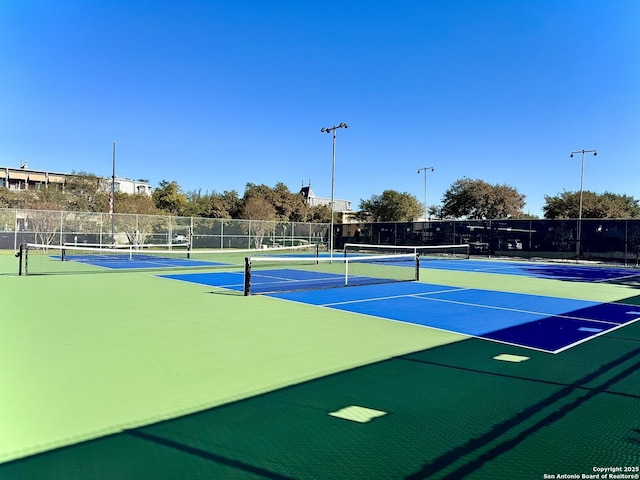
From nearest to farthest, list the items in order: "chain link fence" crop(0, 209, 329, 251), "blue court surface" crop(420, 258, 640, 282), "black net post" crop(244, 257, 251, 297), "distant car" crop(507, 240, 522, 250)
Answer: "black net post" crop(244, 257, 251, 297)
"blue court surface" crop(420, 258, 640, 282)
"chain link fence" crop(0, 209, 329, 251)
"distant car" crop(507, 240, 522, 250)

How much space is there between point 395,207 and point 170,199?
29322mm

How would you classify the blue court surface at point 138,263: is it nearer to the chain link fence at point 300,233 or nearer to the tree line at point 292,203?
the chain link fence at point 300,233

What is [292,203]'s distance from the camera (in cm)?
6200

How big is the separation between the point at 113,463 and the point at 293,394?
1.90m

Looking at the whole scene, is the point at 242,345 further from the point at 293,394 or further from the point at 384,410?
the point at 384,410

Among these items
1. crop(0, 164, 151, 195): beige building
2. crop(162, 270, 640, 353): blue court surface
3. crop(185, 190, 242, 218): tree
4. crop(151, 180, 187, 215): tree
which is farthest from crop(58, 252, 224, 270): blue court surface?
crop(0, 164, 151, 195): beige building

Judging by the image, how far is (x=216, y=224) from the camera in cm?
3712

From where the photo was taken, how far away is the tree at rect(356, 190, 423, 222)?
63906 millimetres

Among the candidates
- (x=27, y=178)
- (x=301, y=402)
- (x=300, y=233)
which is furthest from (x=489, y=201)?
(x=27, y=178)

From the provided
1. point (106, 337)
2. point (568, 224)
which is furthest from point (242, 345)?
point (568, 224)

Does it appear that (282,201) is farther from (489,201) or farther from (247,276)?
(247,276)

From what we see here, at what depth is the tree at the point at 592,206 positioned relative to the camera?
50156 millimetres

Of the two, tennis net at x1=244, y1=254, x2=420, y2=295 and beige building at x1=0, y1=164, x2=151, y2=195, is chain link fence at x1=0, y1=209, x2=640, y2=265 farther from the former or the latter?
beige building at x1=0, y1=164, x2=151, y2=195

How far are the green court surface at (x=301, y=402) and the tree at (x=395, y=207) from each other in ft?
183
